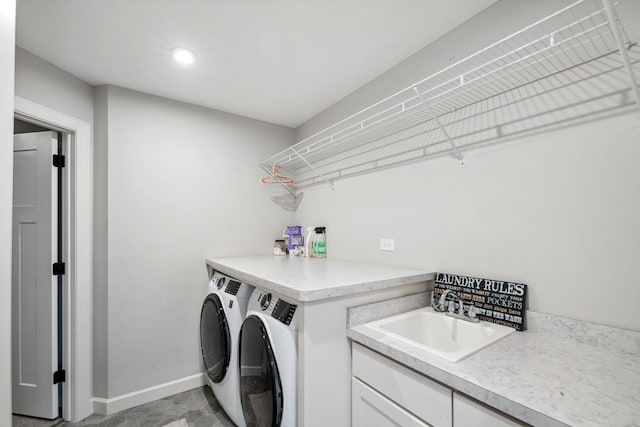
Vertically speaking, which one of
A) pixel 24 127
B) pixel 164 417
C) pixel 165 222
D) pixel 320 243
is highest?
pixel 24 127

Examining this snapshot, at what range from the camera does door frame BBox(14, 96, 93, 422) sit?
200 centimetres

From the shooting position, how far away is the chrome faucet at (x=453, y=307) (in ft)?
4.60

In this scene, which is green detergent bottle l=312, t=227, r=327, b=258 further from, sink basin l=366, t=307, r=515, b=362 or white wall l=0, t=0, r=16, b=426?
white wall l=0, t=0, r=16, b=426

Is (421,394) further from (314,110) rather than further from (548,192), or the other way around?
(314,110)

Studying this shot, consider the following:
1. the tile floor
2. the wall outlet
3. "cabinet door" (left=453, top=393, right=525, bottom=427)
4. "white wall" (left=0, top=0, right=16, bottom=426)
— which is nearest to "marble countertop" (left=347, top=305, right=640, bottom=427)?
"cabinet door" (left=453, top=393, right=525, bottom=427)

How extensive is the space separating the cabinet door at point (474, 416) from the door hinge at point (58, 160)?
2.74 m

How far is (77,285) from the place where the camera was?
2018 millimetres

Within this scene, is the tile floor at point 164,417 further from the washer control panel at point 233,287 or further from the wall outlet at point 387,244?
the wall outlet at point 387,244

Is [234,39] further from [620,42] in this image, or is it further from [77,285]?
[77,285]

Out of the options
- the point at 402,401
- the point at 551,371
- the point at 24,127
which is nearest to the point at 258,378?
the point at 402,401

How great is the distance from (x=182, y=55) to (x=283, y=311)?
168 centimetres

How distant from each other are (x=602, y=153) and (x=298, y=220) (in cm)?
234

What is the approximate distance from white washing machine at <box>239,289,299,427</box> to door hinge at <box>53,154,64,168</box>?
1.76m

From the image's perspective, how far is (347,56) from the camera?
1.84m
